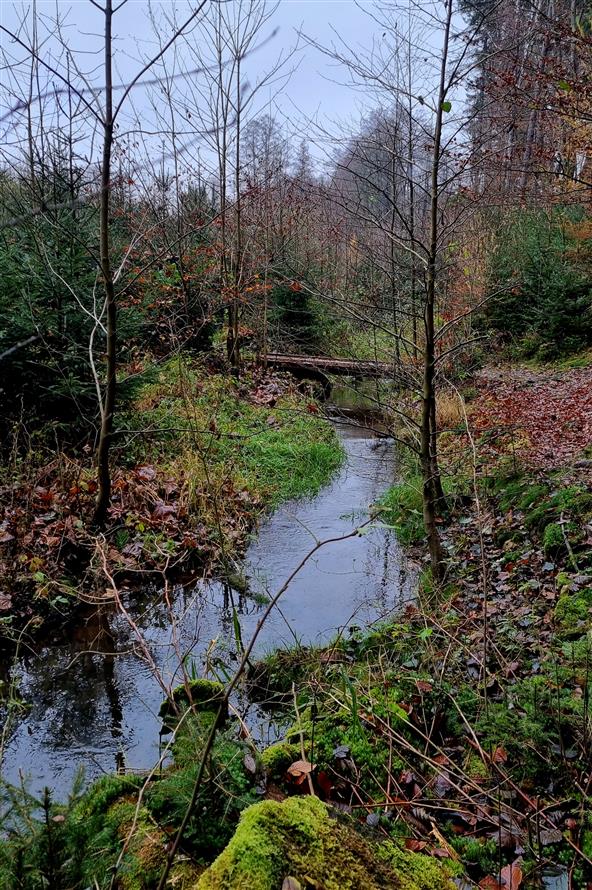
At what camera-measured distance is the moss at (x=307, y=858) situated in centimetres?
147

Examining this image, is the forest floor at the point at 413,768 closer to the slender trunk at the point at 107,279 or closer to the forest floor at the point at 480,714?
the forest floor at the point at 480,714

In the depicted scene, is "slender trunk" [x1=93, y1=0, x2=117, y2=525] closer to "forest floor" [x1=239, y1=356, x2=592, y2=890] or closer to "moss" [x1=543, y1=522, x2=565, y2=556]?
"forest floor" [x1=239, y1=356, x2=592, y2=890]

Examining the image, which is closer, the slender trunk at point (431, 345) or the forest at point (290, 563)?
the forest at point (290, 563)

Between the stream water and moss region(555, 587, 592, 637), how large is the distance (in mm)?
1382

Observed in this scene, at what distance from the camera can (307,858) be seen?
154 cm

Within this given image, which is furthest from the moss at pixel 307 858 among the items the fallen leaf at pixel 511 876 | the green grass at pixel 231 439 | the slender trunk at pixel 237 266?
the slender trunk at pixel 237 266

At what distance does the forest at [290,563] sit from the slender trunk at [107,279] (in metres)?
0.03

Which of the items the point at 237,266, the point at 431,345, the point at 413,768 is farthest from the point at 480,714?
the point at 237,266

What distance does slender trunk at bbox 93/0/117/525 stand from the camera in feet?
11.8

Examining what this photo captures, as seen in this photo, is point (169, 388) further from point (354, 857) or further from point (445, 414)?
point (354, 857)

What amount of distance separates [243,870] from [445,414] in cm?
813

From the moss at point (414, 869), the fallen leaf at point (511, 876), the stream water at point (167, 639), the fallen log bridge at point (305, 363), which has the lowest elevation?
the stream water at point (167, 639)

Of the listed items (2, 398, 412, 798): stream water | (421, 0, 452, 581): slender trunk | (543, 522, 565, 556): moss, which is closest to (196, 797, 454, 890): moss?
(2, 398, 412, 798): stream water

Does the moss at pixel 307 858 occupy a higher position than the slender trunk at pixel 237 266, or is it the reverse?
the slender trunk at pixel 237 266
